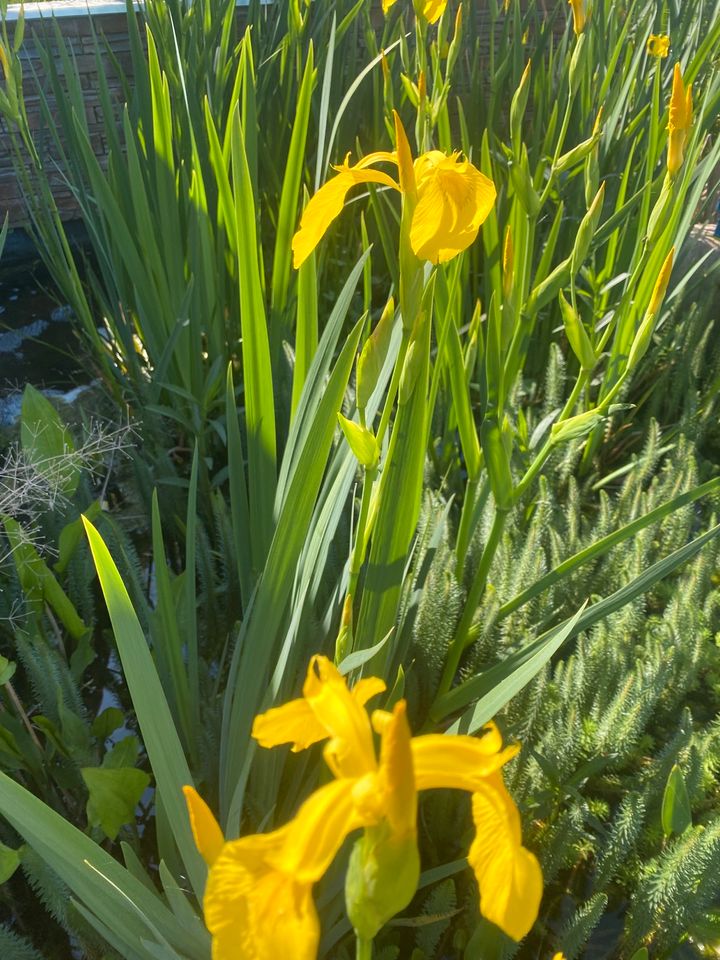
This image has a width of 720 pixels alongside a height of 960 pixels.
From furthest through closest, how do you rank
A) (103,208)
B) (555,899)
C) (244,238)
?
(103,208) → (555,899) → (244,238)

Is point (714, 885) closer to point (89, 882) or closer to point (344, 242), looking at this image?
point (89, 882)

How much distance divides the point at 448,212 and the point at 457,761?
1.28 ft

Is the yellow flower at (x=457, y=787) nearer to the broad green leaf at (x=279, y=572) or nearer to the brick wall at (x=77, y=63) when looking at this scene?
the broad green leaf at (x=279, y=572)

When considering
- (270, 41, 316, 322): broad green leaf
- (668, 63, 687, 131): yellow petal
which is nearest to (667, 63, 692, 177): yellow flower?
(668, 63, 687, 131): yellow petal

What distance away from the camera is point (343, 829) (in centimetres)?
27

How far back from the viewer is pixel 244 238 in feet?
2.48

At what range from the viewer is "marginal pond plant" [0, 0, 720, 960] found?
327 mm

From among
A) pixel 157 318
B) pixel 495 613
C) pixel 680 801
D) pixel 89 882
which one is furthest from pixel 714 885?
pixel 157 318

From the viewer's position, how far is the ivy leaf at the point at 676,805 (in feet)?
2.31

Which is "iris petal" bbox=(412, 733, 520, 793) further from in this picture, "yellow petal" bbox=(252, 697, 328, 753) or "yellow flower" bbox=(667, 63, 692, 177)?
"yellow flower" bbox=(667, 63, 692, 177)

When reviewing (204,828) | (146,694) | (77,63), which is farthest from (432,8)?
(77,63)

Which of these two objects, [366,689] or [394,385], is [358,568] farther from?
[366,689]

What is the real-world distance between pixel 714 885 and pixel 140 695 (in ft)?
1.93

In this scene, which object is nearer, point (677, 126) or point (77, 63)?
point (677, 126)
